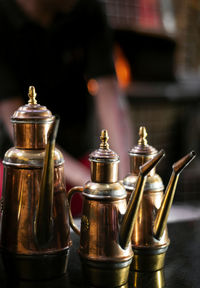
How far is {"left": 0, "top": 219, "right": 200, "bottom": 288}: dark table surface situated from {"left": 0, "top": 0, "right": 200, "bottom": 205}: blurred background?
2.39 meters

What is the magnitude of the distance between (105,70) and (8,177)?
1.48 m

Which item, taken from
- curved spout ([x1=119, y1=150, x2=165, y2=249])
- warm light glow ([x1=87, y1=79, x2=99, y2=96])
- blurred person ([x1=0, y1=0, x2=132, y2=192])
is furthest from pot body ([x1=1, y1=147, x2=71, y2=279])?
warm light glow ([x1=87, y1=79, x2=99, y2=96])

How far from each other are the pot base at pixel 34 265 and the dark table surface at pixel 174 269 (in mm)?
11

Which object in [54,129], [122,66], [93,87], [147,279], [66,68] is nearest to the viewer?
[54,129]

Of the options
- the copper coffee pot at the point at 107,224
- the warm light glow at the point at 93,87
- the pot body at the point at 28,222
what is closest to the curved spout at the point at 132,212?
the copper coffee pot at the point at 107,224

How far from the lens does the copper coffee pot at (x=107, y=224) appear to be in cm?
77

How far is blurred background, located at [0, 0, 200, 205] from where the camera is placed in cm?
360

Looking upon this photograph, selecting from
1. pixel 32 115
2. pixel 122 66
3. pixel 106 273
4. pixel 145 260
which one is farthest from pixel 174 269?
pixel 122 66

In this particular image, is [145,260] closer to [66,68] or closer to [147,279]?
[147,279]

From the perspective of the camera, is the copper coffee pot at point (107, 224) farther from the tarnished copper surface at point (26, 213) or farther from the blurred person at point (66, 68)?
the blurred person at point (66, 68)

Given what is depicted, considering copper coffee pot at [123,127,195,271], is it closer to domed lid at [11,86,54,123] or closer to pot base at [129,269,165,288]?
pot base at [129,269,165,288]

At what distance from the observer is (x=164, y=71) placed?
3.79m

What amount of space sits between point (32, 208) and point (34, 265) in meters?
0.10

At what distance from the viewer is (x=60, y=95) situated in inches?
85.4
